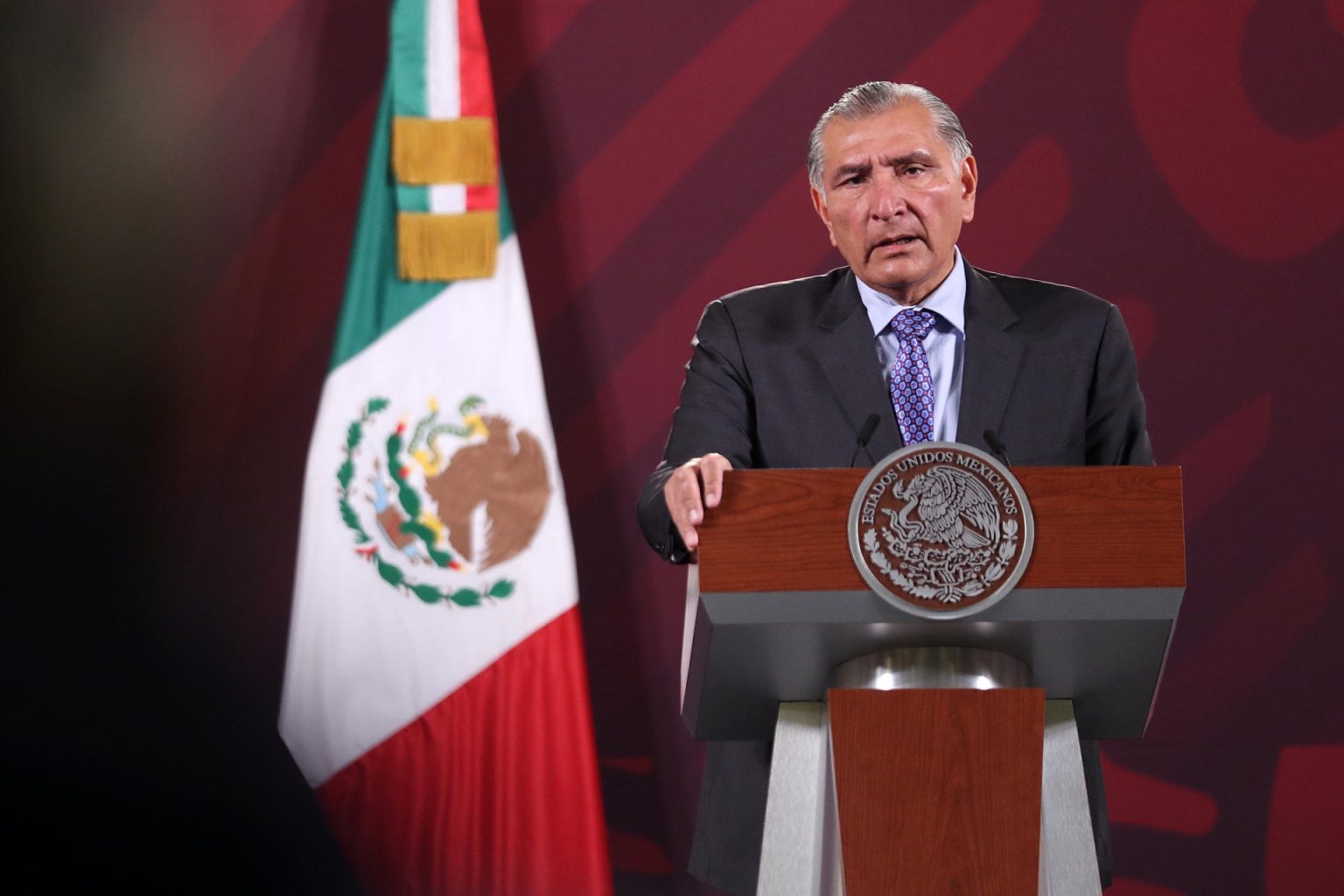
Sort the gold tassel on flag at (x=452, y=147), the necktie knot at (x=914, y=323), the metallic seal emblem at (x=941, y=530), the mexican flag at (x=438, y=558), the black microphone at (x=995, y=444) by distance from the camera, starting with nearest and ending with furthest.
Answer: the metallic seal emblem at (x=941, y=530)
the black microphone at (x=995, y=444)
the necktie knot at (x=914, y=323)
the mexican flag at (x=438, y=558)
the gold tassel on flag at (x=452, y=147)

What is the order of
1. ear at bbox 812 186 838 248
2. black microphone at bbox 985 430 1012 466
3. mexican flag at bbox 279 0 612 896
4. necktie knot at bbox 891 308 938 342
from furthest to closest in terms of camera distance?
mexican flag at bbox 279 0 612 896
ear at bbox 812 186 838 248
necktie knot at bbox 891 308 938 342
black microphone at bbox 985 430 1012 466

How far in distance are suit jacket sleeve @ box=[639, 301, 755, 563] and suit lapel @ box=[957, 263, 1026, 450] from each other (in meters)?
0.26

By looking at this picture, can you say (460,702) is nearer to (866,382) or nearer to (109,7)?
(866,382)

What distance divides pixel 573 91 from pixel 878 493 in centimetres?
217

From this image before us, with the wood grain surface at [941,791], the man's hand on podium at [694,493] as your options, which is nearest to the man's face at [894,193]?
the man's hand on podium at [694,493]

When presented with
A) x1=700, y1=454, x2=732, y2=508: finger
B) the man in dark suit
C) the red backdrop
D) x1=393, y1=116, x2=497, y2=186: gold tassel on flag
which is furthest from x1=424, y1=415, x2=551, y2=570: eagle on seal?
x1=700, y1=454, x2=732, y2=508: finger

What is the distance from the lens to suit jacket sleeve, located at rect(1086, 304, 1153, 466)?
1617 mm

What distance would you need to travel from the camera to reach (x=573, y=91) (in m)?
3.14

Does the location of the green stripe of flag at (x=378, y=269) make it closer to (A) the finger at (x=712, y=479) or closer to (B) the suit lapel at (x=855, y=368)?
(B) the suit lapel at (x=855, y=368)

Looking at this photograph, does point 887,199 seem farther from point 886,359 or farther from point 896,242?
point 886,359

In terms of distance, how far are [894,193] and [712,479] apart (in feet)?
2.24

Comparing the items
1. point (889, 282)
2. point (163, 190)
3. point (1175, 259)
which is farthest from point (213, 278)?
point (1175, 259)

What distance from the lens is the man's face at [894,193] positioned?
1.74m

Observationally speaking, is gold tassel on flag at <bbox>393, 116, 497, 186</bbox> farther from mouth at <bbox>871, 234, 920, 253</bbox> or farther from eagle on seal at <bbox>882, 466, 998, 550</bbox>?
eagle on seal at <bbox>882, 466, 998, 550</bbox>
